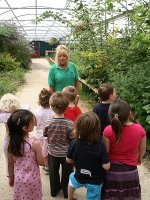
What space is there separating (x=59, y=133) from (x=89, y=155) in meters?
0.62

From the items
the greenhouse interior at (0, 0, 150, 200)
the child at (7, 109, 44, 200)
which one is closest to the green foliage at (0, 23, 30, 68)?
the greenhouse interior at (0, 0, 150, 200)

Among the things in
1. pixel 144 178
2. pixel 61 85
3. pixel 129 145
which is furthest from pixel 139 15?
pixel 129 145

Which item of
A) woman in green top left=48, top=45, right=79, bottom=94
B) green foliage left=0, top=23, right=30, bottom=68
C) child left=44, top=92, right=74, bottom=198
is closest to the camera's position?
child left=44, top=92, right=74, bottom=198

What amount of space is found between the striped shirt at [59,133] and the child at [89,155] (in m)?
0.43

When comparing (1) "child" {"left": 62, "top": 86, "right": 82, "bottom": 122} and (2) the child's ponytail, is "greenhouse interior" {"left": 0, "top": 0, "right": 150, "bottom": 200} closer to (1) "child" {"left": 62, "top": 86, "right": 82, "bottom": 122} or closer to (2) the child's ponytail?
(2) the child's ponytail

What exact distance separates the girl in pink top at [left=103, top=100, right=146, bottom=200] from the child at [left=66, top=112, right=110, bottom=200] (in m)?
0.10

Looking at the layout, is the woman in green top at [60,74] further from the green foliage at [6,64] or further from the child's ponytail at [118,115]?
the green foliage at [6,64]

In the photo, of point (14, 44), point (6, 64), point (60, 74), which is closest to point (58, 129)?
point (60, 74)

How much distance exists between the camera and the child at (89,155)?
2863 millimetres

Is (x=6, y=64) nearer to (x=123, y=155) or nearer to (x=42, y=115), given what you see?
(x=42, y=115)

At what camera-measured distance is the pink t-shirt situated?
293 centimetres

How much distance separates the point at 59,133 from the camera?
11.3 ft

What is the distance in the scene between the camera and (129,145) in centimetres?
294

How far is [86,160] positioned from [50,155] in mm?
815
